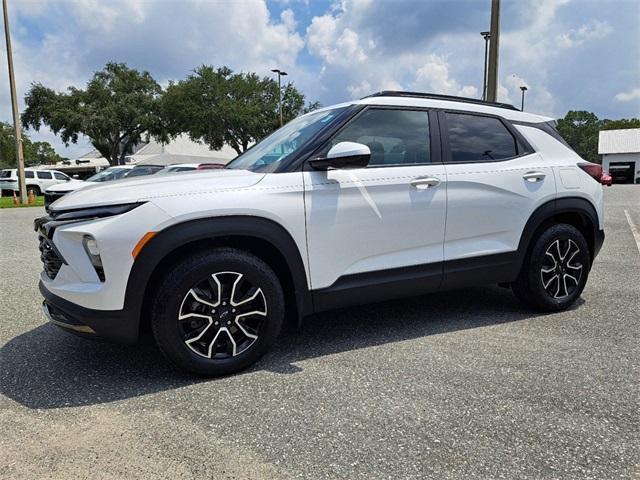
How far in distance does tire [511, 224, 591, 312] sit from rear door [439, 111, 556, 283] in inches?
11.0

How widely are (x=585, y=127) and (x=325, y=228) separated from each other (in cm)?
12228

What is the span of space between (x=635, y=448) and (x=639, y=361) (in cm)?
119

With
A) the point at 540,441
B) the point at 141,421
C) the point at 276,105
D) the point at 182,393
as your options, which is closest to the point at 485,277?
the point at 540,441

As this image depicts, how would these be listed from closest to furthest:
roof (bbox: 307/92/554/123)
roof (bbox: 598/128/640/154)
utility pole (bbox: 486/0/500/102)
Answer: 1. roof (bbox: 307/92/554/123)
2. utility pole (bbox: 486/0/500/102)
3. roof (bbox: 598/128/640/154)

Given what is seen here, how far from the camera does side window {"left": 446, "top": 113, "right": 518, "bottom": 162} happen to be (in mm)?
3934

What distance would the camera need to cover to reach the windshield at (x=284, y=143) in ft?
11.5

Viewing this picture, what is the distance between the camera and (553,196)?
4246mm

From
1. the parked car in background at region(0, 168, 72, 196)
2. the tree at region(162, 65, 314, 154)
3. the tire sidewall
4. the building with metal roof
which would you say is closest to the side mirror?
the tire sidewall

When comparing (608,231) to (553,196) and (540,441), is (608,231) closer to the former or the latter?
(553,196)

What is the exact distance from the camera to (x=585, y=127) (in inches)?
4284

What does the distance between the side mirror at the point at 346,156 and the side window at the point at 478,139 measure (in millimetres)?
979

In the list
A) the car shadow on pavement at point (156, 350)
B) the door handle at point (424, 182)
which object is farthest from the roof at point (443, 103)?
the car shadow on pavement at point (156, 350)

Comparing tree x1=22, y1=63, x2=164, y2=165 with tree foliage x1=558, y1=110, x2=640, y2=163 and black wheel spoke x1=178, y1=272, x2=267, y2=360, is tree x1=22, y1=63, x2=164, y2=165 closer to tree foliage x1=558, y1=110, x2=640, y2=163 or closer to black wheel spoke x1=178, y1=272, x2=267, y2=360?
black wheel spoke x1=178, y1=272, x2=267, y2=360

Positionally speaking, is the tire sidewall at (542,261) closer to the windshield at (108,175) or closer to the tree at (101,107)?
the windshield at (108,175)
